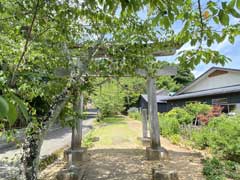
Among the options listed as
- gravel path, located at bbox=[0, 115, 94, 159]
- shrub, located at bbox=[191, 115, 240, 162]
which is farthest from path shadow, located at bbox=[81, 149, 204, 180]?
gravel path, located at bbox=[0, 115, 94, 159]

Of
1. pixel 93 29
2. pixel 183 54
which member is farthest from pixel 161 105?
pixel 183 54

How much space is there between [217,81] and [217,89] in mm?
1032

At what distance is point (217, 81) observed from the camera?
56.2 feet

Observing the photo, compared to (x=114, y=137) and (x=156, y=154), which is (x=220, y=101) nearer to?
(x=114, y=137)

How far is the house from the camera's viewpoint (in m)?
13.7

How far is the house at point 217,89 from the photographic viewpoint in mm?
13711

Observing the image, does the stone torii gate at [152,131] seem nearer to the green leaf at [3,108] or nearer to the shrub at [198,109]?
the green leaf at [3,108]

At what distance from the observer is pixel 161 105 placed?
91.9 feet

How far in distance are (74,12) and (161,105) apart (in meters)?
25.2

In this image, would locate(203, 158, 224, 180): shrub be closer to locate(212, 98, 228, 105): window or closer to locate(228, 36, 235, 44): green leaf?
locate(228, 36, 235, 44): green leaf

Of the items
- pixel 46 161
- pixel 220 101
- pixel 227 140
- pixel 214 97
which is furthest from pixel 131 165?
pixel 214 97

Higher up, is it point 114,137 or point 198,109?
point 198,109

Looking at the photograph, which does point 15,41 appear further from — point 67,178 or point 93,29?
point 67,178

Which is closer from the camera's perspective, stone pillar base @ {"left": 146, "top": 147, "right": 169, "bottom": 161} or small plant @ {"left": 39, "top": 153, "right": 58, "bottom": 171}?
small plant @ {"left": 39, "top": 153, "right": 58, "bottom": 171}
